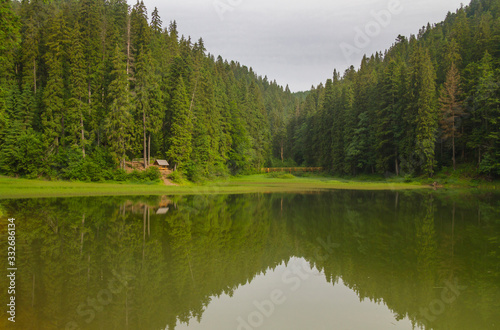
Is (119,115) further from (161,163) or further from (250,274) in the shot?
(250,274)

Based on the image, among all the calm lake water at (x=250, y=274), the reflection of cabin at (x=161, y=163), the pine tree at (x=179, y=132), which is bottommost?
the calm lake water at (x=250, y=274)

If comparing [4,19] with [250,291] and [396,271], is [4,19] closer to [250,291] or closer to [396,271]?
[250,291]

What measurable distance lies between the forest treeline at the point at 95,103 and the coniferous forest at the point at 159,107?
162 mm

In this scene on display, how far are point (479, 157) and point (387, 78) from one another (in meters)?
20.8

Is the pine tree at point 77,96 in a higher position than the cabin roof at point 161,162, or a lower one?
higher

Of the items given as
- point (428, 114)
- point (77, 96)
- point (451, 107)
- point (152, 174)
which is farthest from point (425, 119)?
point (77, 96)

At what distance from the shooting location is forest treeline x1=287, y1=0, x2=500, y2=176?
148 ft

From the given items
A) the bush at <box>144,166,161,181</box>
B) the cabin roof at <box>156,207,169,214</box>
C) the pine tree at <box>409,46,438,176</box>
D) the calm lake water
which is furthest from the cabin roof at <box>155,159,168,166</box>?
the pine tree at <box>409,46,438,176</box>

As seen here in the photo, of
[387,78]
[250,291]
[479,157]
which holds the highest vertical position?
[387,78]

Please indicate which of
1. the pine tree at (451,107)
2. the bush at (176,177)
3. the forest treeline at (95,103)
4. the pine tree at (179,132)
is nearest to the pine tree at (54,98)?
the forest treeline at (95,103)

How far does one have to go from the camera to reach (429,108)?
4769 centimetres

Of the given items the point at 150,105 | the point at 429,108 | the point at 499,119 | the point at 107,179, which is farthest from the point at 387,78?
the point at 107,179

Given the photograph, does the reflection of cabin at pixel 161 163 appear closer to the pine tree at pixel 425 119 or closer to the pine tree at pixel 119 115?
the pine tree at pixel 119 115

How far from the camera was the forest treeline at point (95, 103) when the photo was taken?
38.5 metres
